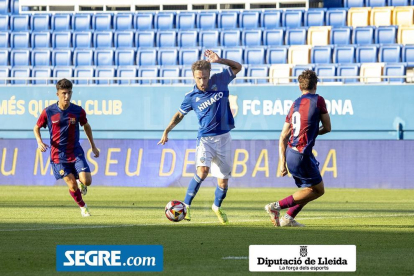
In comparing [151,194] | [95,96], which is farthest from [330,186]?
[95,96]

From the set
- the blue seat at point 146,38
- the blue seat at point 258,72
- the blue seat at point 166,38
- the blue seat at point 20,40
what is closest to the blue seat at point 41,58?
the blue seat at point 20,40

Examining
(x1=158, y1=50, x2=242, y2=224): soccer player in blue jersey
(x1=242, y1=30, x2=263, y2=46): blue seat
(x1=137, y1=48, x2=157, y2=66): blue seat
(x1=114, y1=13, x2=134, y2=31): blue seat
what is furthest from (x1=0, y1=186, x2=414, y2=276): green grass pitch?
(x1=114, y1=13, x2=134, y2=31): blue seat

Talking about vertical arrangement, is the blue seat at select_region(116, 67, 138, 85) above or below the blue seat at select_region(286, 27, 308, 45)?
below

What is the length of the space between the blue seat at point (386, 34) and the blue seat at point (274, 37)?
3.08 metres

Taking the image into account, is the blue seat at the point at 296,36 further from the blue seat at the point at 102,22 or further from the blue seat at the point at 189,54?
the blue seat at the point at 102,22

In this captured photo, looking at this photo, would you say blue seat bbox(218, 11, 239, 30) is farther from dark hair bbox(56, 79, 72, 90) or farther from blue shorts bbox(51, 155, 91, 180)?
dark hair bbox(56, 79, 72, 90)

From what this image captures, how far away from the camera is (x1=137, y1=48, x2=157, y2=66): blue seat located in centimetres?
3020

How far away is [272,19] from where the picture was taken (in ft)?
101

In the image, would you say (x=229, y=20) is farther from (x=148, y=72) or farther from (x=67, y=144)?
(x=67, y=144)

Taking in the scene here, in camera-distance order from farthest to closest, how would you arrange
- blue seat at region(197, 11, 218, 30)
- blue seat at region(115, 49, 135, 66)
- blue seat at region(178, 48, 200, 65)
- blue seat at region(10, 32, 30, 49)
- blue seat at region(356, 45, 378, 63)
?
blue seat at region(10, 32, 30, 49), blue seat at region(197, 11, 218, 30), blue seat at region(115, 49, 135, 66), blue seat at region(178, 48, 200, 65), blue seat at region(356, 45, 378, 63)

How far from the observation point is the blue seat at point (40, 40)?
104 feet

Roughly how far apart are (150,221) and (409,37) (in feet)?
56.9

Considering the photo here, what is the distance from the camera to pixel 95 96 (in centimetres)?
2862

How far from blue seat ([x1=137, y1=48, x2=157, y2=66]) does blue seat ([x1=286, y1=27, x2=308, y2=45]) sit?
4.46 m
